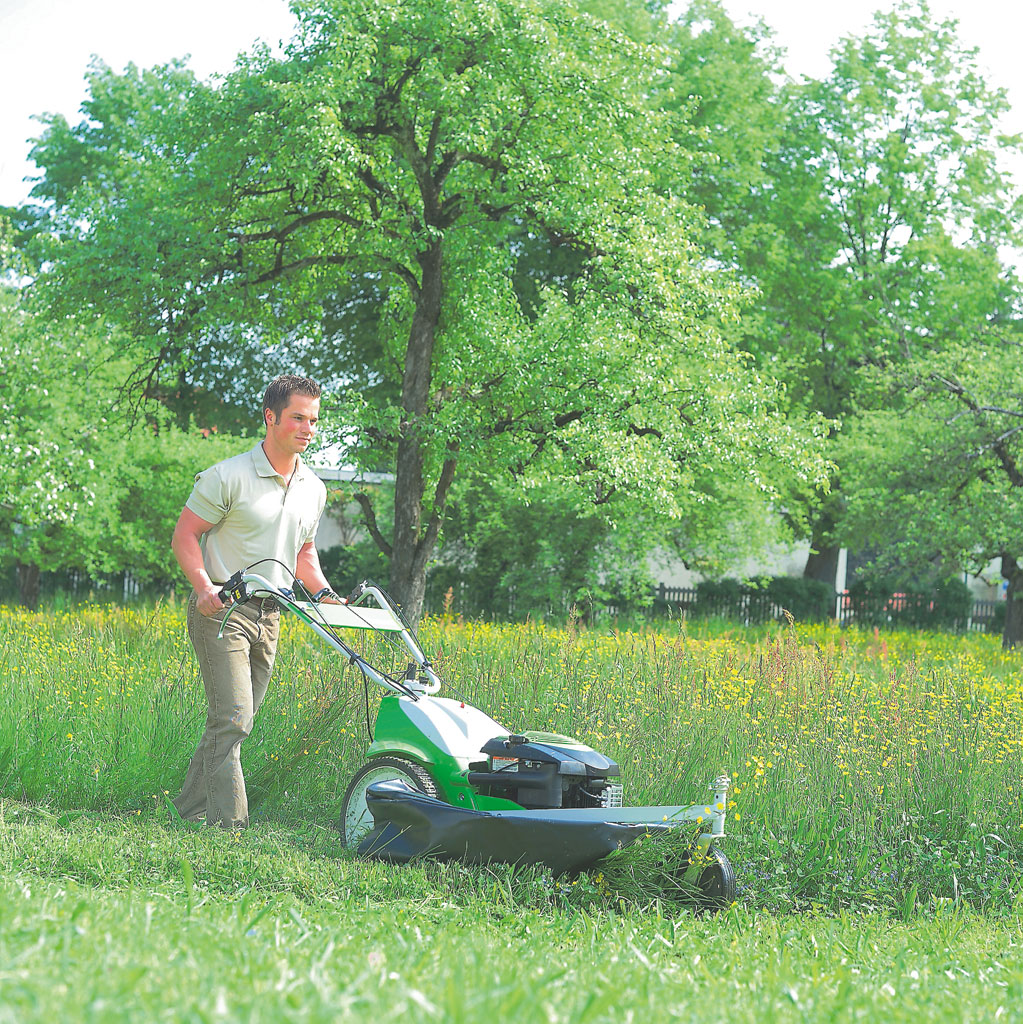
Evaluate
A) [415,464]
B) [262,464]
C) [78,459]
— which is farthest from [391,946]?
[78,459]

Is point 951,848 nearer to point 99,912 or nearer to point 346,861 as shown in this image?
point 346,861

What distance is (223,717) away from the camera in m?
5.04

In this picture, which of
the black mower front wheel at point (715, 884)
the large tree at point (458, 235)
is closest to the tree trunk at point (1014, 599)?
the large tree at point (458, 235)

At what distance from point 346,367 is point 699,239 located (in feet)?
21.9

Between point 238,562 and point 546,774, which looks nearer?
point 546,774

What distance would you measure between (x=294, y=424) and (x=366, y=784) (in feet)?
5.60

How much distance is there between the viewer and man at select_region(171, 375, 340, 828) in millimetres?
5051

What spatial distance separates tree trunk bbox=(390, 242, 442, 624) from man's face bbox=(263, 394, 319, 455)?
7338mm

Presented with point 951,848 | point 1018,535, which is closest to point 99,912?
point 951,848

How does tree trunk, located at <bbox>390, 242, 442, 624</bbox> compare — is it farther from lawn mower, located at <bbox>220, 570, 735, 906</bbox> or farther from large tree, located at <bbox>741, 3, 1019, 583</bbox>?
large tree, located at <bbox>741, 3, 1019, 583</bbox>

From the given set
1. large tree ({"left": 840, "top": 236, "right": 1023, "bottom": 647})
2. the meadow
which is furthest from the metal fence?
the meadow

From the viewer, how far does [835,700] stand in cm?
681

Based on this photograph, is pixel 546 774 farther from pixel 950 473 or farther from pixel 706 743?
pixel 950 473

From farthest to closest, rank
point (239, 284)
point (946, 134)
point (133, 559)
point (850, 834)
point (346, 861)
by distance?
point (946, 134)
point (133, 559)
point (239, 284)
point (850, 834)
point (346, 861)
